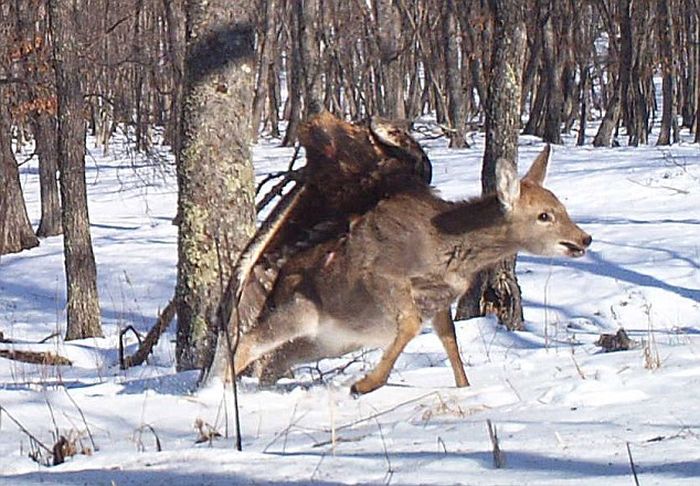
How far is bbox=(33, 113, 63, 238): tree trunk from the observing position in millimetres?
22719

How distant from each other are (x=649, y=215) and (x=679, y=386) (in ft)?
47.5

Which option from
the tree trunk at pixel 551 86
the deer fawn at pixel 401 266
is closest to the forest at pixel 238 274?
the deer fawn at pixel 401 266

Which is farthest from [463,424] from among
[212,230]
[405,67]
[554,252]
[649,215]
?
[405,67]

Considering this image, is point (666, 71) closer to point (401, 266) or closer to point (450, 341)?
point (450, 341)

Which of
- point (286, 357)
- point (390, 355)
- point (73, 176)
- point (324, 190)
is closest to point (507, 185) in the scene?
point (324, 190)

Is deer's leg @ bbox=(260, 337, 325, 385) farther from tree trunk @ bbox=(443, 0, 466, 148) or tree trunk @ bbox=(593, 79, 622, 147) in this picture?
tree trunk @ bbox=(593, 79, 622, 147)

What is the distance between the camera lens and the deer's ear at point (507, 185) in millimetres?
7027

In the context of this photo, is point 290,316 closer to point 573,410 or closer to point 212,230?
point 212,230

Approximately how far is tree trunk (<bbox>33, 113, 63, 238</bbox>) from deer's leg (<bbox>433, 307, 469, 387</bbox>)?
16.1 meters

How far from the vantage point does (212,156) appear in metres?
7.77

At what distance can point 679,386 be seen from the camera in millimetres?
5824

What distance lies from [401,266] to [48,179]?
17414mm

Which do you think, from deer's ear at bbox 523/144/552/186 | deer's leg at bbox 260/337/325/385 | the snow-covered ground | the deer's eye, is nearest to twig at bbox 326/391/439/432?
the snow-covered ground

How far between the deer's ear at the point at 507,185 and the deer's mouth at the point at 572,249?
38 cm
